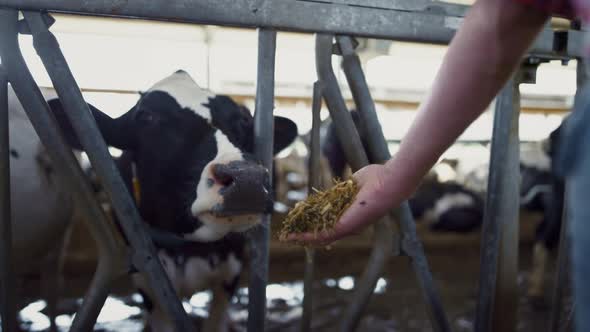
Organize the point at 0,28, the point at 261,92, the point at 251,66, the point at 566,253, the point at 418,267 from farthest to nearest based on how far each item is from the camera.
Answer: the point at 251,66
the point at 566,253
the point at 418,267
the point at 261,92
the point at 0,28

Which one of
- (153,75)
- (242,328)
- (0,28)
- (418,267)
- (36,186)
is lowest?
(242,328)

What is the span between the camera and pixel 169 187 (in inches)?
96.0

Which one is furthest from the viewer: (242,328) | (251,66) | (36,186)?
(251,66)

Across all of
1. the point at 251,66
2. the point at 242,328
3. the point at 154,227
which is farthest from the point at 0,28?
the point at 251,66

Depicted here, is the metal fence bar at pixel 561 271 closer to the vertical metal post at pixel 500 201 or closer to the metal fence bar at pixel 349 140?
the vertical metal post at pixel 500 201

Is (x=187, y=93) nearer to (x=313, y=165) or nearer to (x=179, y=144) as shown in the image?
(x=179, y=144)

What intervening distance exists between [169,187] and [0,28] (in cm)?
98

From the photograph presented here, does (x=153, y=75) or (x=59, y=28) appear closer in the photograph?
(x=59, y=28)

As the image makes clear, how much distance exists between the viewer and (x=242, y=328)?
12.7ft

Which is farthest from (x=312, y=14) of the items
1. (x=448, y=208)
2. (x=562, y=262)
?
(x=448, y=208)

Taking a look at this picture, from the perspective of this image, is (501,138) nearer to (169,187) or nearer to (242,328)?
(169,187)

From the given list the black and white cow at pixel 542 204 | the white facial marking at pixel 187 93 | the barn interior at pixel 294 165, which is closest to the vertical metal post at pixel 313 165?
the white facial marking at pixel 187 93

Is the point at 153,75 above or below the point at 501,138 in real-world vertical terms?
above

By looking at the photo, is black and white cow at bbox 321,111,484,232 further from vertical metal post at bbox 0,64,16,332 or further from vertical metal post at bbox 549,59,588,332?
vertical metal post at bbox 0,64,16,332
